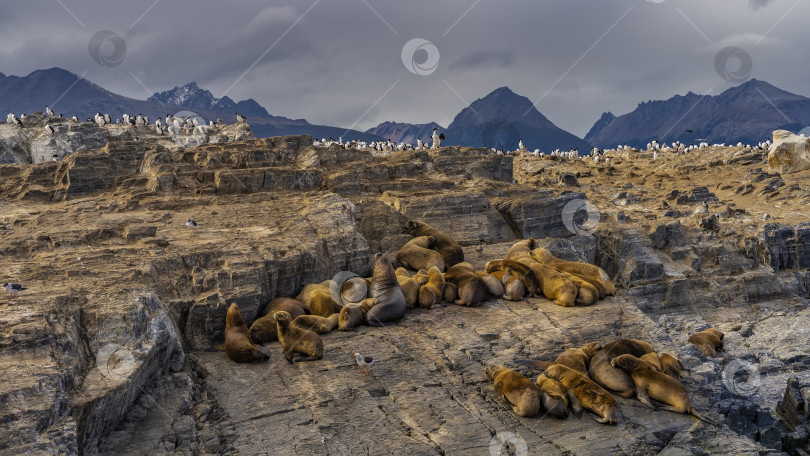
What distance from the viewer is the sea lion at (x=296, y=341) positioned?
9398 mm

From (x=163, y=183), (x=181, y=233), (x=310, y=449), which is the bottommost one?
(x=310, y=449)

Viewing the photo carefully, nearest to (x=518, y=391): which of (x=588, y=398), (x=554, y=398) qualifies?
(x=554, y=398)

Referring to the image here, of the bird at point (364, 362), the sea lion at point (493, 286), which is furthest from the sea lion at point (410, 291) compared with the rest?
the bird at point (364, 362)

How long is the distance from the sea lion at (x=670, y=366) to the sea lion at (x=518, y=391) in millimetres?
2653

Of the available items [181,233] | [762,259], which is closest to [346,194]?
[181,233]

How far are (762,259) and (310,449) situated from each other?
20.2 metres

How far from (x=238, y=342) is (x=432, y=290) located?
410 centimetres

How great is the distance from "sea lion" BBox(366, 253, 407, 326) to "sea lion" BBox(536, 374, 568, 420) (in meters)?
3.40

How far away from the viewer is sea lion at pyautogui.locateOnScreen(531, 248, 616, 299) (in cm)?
1285

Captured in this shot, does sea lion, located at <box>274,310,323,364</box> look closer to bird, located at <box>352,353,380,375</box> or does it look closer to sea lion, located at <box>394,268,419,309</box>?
bird, located at <box>352,353,380,375</box>

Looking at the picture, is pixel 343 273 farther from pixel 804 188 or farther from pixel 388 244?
pixel 804 188

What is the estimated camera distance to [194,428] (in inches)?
293

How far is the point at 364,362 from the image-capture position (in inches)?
357

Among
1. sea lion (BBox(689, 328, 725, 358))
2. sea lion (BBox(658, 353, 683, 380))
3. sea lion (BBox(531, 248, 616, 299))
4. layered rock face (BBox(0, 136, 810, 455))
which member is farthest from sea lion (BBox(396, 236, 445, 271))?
sea lion (BBox(689, 328, 725, 358))
